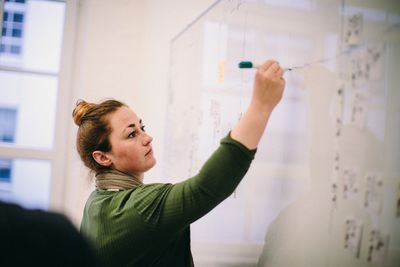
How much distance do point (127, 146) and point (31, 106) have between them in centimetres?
197

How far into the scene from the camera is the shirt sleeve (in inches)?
30.2

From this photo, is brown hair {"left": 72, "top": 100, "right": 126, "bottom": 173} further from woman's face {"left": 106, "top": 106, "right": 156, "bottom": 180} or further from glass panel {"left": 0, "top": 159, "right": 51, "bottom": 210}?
glass panel {"left": 0, "top": 159, "right": 51, "bottom": 210}

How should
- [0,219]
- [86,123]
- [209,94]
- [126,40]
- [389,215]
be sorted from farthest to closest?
[126,40]
[209,94]
[86,123]
[389,215]
[0,219]

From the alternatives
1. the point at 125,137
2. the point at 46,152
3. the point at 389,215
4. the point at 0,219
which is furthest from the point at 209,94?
the point at 46,152

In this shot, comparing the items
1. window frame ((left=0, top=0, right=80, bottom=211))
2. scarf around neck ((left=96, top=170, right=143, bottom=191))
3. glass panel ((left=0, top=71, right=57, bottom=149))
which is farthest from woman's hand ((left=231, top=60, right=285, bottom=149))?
glass panel ((left=0, top=71, right=57, bottom=149))

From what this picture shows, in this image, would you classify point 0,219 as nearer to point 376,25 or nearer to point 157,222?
point 157,222

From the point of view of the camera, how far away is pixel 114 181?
110 cm

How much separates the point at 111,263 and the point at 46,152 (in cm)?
204

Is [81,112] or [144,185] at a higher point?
[81,112]

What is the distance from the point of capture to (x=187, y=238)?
3.51 feet

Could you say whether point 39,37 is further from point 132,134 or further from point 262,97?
point 262,97

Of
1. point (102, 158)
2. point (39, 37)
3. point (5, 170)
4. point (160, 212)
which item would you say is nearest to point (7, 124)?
point (5, 170)

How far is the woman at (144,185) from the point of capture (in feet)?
2.56

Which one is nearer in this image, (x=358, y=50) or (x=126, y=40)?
(x=358, y=50)
